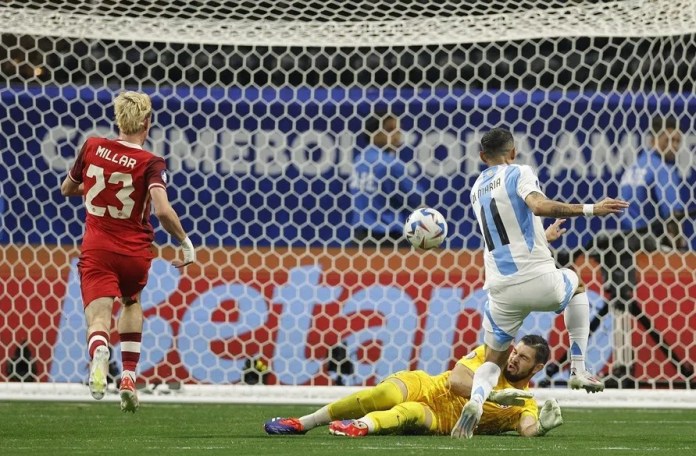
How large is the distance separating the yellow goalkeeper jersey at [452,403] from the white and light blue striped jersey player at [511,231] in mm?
561

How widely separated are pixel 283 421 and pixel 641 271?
155 inches

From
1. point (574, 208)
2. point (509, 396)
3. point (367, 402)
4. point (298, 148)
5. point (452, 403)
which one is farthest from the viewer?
point (298, 148)

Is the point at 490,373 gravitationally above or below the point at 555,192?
below

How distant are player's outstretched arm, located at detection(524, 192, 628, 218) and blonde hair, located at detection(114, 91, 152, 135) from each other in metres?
1.97

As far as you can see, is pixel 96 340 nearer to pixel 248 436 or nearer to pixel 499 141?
pixel 248 436

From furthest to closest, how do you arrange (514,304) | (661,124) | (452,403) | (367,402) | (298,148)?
(298,148)
(661,124)
(452,403)
(367,402)
(514,304)

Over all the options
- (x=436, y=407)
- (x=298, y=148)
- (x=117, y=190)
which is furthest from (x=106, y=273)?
(x=298, y=148)

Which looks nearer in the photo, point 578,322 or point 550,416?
point 550,416

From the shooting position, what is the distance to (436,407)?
718 cm

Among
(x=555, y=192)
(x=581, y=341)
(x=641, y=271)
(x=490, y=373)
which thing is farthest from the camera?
(x=555, y=192)

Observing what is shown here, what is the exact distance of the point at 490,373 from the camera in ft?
22.3

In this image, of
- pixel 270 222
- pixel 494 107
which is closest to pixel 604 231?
pixel 494 107

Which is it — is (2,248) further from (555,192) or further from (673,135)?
(673,135)

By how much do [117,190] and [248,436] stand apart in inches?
56.0
